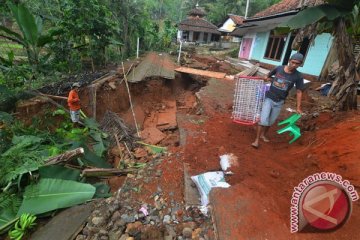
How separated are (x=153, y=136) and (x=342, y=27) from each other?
15.3 feet

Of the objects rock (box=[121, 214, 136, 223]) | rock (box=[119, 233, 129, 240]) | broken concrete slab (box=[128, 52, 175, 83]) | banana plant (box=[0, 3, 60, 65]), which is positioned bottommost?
rock (box=[119, 233, 129, 240])

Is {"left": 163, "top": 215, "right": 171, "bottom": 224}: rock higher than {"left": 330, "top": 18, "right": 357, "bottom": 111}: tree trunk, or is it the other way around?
{"left": 330, "top": 18, "right": 357, "bottom": 111}: tree trunk

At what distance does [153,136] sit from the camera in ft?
19.6

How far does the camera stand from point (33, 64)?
686 centimetres

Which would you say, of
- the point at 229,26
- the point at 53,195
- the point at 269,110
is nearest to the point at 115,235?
the point at 53,195

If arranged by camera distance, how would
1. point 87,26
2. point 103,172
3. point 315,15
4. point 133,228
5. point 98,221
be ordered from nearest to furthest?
point 133,228 < point 98,221 < point 315,15 < point 103,172 < point 87,26

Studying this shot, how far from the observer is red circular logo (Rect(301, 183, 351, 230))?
74.6 inches

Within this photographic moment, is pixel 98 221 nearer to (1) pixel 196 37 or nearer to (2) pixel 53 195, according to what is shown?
(2) pixel 53 195

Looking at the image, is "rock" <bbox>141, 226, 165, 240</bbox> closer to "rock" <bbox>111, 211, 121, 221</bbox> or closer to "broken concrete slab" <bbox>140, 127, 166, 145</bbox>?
"rock" <bbox>111, 211, 121, 221</bbox>

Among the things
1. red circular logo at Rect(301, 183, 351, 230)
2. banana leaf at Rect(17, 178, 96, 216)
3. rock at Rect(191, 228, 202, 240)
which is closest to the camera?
red circular logo at Rect(301, 183, 351, 230)

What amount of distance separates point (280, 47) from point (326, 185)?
12342 mm

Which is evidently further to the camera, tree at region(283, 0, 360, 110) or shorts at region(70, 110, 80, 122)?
shorts at region(70, 110, 80, 122)

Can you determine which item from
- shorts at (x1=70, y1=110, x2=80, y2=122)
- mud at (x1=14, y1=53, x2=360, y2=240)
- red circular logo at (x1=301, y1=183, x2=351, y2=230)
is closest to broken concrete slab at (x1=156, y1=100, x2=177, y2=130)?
mud at (x1=14, y1=53, x2=360, y2=240)

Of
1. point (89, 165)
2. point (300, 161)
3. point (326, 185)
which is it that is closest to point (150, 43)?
point (89, 165)
